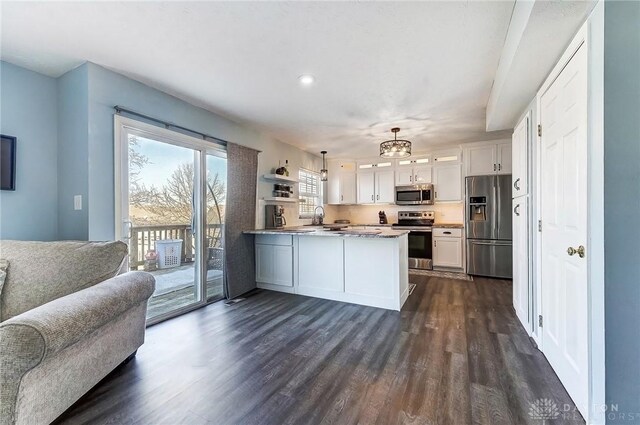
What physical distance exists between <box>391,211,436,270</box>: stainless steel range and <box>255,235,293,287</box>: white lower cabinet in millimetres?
2656

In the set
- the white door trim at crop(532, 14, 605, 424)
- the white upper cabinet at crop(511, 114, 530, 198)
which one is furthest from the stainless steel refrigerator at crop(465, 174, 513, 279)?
the white door trim at crop(532, 14, 605, 424)

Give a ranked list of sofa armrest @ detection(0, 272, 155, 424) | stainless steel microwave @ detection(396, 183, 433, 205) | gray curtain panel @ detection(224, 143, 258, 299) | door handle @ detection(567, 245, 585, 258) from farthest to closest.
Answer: stainless steel microwave @ detection(396, 183, 433, 205), gray curtain panel @ detection(224, 143, 258, 299), door handle @ detection(567, 245, 585, 258), sofa armrest @ detection(0, 272, 155, 424)

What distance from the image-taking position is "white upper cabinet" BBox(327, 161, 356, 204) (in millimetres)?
6078

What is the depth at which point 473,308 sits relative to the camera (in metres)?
3.14

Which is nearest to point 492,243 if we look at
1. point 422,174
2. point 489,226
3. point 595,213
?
point 489,226

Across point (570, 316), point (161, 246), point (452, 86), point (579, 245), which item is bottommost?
point (570, 316)

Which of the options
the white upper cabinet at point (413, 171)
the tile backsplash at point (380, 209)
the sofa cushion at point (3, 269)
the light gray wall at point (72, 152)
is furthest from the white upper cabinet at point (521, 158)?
the sofa cushion at point (3, 269)

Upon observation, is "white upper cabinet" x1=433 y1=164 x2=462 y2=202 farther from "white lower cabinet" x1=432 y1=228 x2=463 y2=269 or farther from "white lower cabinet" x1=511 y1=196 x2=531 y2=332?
"white lower cabinet" x1=511 y1=196 x2=531 y2=332

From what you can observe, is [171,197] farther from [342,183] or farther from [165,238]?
[342,183]

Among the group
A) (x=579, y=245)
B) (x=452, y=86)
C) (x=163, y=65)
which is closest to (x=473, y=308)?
(x=579, y=245)

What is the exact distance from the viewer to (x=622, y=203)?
1.23 meters

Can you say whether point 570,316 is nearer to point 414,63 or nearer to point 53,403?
point 414,63

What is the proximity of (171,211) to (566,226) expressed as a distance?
348 cm

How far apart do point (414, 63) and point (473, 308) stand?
109 inches
